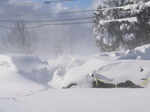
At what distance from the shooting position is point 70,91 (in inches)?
158

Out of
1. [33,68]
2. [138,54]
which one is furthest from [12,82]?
[138,54]

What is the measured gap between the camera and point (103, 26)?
29078 millimetres

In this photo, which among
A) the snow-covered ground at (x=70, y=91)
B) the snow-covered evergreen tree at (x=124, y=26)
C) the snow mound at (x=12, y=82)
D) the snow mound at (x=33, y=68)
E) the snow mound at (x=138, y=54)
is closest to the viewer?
the snow-covered ground at (x=70, y=91)

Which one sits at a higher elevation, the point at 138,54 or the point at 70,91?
the point at 70,91

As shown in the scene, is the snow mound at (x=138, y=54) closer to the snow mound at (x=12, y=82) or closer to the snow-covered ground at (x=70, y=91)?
the snow-covered ground at (x=70, y=91)

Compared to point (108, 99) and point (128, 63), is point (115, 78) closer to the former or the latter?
point (128, 63)

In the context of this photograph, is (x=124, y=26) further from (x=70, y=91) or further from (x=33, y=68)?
(x=70, y=91)

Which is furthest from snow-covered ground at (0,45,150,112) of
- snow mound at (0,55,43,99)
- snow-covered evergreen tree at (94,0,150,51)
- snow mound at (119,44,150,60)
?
snow-covered evergreen tree at (94,0,150,51)

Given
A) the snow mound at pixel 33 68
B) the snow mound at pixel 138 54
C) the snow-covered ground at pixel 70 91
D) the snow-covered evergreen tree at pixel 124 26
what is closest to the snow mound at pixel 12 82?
the snow-covered ground at pixel 70 91

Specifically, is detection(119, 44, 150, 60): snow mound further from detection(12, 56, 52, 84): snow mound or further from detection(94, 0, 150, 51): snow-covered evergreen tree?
detection(94, 0, 150, 51): snow-covered evergreen tree

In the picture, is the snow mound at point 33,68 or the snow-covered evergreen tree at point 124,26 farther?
the snow-covered evergreen tree at point 124,26

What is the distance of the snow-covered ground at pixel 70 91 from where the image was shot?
292 cm

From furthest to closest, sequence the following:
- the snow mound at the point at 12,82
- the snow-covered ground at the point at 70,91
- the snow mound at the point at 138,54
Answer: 1. the snow mound at the point at 138,54
2. the snow mound at the point at 12,82
3. the snow-covered ground at the point at 70,91

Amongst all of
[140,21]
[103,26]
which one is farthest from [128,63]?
[103,26]
